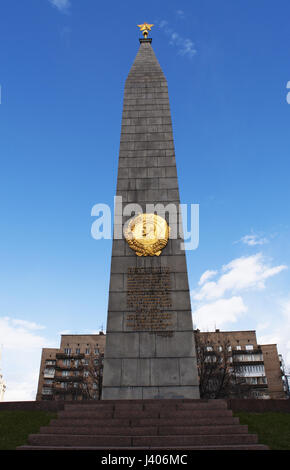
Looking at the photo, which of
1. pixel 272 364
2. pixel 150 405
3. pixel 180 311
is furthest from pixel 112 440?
pixel 272 364

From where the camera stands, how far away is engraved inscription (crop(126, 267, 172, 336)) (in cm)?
1157

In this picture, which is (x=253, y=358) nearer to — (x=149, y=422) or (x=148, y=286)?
(x=148, y=286)

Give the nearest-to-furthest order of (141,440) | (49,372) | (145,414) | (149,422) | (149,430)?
(141,440) → (149,430) → (149,422) → (145,414) → (49,372)

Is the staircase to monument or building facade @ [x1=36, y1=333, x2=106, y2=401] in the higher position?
building facade @ [x1=36, y1=333, x2=106, y2=401]

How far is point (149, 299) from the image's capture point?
11977 mm

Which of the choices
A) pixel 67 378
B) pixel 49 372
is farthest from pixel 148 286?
pixel 49 372

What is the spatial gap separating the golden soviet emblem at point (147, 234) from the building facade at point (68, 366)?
129 ft

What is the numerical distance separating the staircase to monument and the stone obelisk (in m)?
2.01

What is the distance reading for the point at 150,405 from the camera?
8.37m

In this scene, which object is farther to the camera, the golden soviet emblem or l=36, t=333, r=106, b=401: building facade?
l=36, t=333, r=106, b=401: building facade

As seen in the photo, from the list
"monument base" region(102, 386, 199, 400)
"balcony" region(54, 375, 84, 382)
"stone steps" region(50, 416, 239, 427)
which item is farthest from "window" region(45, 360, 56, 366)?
"stone steps" region(50, 416, 239, 427)

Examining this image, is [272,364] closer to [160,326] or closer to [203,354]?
[203,354]

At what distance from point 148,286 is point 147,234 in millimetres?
2180

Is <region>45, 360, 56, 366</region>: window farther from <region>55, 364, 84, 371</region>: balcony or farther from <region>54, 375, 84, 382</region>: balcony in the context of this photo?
<region>54, 375, 84, 382</region>: balcony
